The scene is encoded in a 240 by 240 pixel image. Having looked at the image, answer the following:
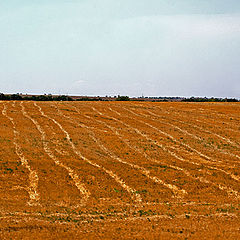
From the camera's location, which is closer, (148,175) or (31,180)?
(31,180)

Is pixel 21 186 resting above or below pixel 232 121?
below

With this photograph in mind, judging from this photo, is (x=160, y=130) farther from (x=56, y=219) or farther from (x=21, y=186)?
(x=56, y=219)

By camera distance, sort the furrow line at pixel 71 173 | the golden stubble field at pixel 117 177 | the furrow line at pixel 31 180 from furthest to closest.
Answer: the furrow line at pixel 71 173 < the furrow line at pixel 31 180 < the golden stubble field at pixel 117 177

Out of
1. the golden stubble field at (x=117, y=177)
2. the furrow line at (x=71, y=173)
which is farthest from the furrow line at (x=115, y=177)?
the furrow line at (x=71, y=173)

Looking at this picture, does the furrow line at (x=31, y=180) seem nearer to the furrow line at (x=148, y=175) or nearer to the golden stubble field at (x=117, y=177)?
the golden stubble field at (x=117, y=177)

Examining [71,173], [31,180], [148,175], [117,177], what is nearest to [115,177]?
[117,177]

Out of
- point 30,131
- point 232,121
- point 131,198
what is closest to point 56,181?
point 131,198

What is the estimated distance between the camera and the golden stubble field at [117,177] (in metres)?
13.2

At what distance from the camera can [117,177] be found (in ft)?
75.2

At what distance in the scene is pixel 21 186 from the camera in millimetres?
20203

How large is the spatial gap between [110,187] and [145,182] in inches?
96.3

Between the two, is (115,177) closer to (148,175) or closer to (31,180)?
(148,175)

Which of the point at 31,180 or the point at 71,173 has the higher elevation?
the point at 71,173

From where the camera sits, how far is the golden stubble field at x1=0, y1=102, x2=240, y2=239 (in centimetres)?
1319
